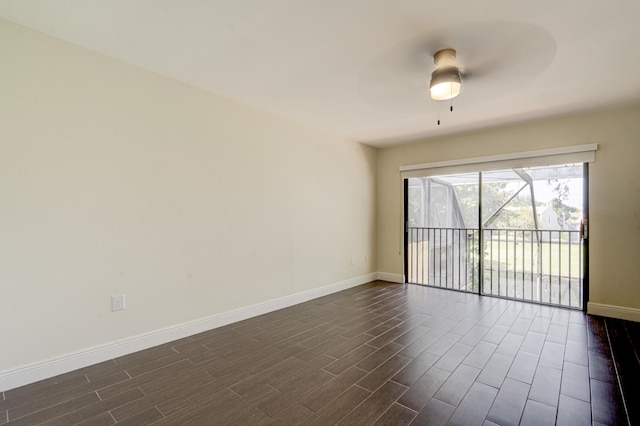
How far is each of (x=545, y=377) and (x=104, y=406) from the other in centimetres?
280

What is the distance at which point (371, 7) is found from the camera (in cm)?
175

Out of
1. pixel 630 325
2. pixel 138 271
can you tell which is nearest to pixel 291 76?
pixel 138 271

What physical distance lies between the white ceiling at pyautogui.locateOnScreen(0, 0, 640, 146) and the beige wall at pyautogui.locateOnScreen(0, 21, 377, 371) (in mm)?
250

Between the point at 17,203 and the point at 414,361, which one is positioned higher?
the point at 17,203

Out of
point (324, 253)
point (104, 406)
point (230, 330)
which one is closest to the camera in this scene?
point (104, 406)

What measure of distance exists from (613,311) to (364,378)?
3.18 metres

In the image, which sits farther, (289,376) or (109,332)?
(109,332)

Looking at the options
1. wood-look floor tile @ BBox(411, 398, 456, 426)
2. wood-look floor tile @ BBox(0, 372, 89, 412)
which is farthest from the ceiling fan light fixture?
wood-look floor tile @ BBox(0, 372, 89, 412)

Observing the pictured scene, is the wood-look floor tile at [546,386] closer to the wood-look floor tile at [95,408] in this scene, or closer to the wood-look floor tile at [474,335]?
the wood-look floor tile at [474,335]

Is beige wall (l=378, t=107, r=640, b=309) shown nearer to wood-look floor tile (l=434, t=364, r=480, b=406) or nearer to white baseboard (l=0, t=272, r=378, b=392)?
wood-look floor tile (l=434, t=364, r=480, b=406)

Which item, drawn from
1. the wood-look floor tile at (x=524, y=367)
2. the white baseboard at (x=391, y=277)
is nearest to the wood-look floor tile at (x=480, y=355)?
the wood-look floor tile at (x=524, y=367)

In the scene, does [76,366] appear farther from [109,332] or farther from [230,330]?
[230,330]

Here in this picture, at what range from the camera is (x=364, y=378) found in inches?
80.2

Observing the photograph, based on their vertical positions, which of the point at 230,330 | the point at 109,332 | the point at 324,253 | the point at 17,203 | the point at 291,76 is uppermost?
the point at 291,76
